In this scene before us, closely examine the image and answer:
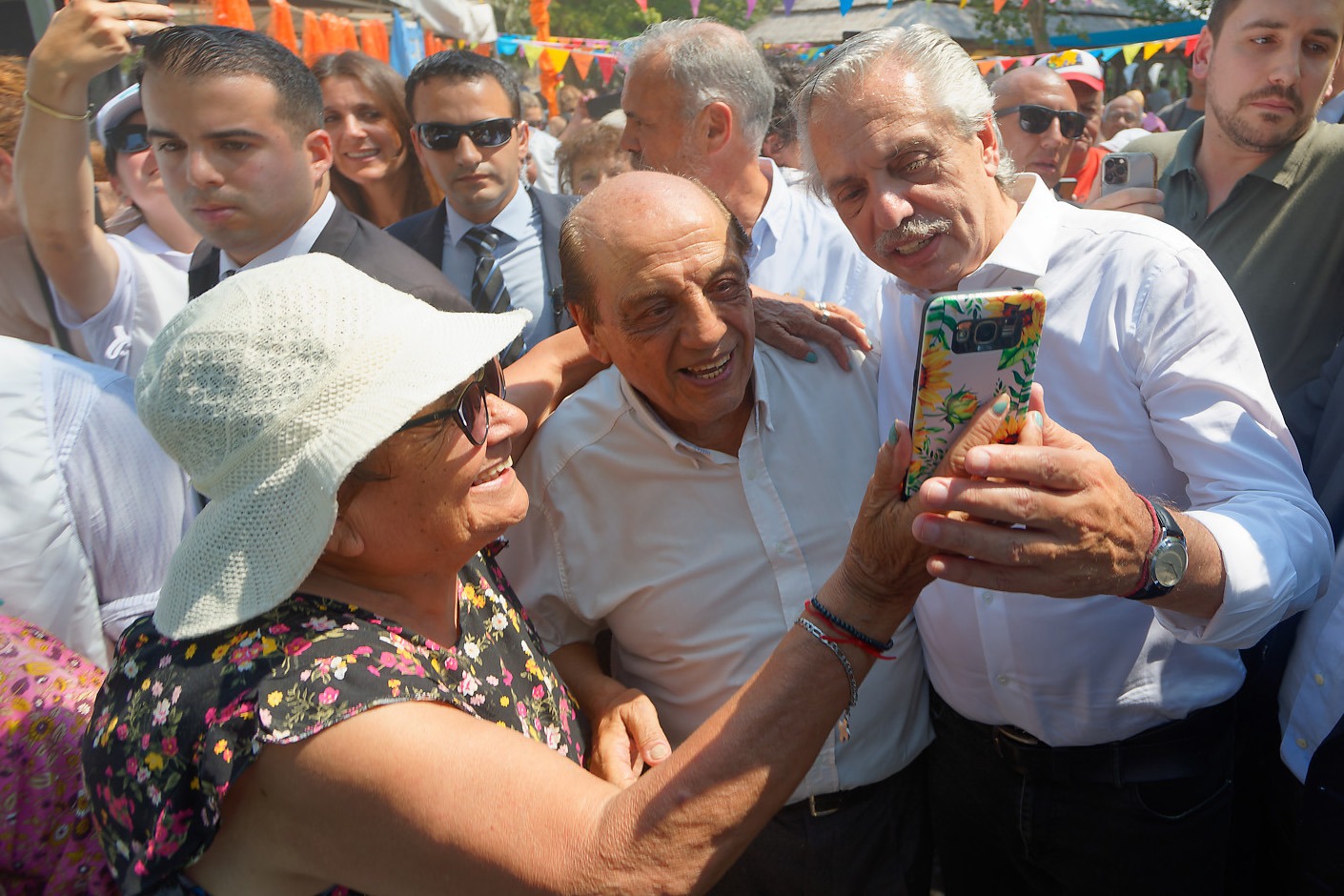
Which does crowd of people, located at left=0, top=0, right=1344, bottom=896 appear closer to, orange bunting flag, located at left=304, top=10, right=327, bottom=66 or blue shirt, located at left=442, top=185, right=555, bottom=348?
blue shirt, located at left=442, top=185, right=555, bottom=348

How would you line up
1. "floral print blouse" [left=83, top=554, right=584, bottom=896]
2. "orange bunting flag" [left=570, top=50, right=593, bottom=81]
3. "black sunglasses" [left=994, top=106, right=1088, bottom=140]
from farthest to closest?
"orange bunting flag" [left=570, top=50, right=593, bottom=81], "black sunglasses" [left=994, top=106, right=1088, bottom=140], "floral print blouse" [left=83, top=554, right=584, bottom=896]

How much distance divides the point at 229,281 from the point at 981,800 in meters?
2.11

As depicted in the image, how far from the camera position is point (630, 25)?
3012 centimetres

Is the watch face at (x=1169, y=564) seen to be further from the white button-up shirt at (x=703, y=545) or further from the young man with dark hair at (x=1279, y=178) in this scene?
the young man with dark hair at (x=1279, y=178)

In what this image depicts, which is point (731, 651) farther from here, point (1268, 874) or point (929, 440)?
point (1268, 874)

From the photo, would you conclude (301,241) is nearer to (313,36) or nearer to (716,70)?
(716,70)

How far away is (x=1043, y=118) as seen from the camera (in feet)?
17.0

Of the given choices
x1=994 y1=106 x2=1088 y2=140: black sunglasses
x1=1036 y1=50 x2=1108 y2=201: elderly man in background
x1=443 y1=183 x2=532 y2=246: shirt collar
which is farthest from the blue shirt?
x1=1036 y1=50 x2=1108 y2=201: elderly man in background

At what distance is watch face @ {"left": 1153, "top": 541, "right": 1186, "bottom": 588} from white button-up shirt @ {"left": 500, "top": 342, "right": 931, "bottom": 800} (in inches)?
33.1

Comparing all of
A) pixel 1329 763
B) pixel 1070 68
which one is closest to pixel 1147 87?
pixel 1070 68

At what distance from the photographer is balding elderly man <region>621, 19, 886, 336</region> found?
3.57 m

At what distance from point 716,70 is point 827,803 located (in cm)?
296

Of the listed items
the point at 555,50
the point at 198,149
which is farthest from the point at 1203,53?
the point at 555,50

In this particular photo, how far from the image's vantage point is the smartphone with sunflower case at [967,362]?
4.43 feet
